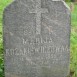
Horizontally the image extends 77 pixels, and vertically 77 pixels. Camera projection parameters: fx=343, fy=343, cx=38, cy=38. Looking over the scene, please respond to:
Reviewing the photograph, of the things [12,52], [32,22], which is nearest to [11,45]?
[12,52]

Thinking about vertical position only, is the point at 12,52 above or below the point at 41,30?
below

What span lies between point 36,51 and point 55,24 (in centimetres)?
53

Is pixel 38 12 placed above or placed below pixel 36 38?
above

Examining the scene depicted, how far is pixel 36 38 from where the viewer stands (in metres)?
5.43

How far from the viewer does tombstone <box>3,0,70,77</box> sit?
17.5 ft

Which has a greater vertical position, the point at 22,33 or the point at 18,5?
the point at 18,5

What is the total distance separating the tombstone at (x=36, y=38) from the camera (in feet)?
17.5

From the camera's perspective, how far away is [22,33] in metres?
5.38

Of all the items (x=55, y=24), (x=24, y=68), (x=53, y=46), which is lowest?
(x=24, y=68)

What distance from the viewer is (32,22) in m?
5.38

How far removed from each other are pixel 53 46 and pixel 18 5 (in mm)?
866

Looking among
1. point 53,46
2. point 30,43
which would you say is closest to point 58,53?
point 53,46

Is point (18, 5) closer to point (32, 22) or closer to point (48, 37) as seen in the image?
point (32, 22)

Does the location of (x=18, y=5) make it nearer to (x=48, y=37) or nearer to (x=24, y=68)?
(x=48, y=37)
